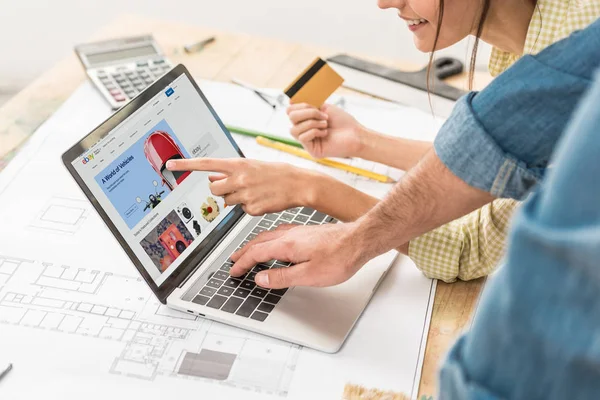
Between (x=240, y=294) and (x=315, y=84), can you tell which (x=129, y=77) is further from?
(x=240, y=294)

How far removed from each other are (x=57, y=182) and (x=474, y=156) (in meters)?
0.77

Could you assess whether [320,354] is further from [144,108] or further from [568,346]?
[568,346]

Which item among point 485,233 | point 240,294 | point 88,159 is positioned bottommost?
point 485,233

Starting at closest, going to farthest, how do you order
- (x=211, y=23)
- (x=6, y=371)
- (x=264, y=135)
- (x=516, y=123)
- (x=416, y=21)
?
1. (x=516, y=123)
2. (x=6, y=371)
3. (x=416, y=21)
4. (x=264, y=135)
5. (x=211, y=23)

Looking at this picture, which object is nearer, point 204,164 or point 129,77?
point 204,164

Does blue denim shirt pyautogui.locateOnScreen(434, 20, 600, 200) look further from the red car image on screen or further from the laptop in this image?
the red car image on screen

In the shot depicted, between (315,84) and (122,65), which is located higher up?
(122,65)

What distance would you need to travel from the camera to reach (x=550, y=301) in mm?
339

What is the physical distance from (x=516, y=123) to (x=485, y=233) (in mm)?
365

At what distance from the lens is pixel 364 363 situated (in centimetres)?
86

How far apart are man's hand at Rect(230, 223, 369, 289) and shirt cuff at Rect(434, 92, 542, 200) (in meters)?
0.21

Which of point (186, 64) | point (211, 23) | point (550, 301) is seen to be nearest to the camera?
point (550, 301)

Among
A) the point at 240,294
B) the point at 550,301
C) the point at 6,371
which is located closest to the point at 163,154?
the point at 240,294

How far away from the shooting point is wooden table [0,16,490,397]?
141 cm
